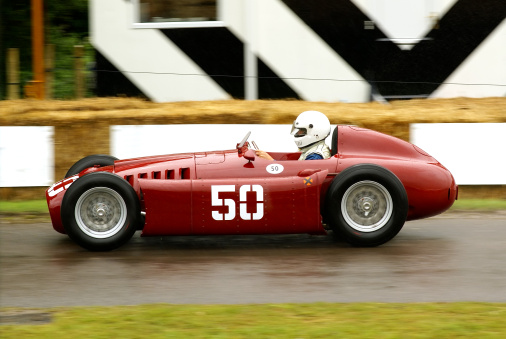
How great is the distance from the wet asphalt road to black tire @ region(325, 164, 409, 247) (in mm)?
155

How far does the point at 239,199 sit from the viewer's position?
22.6 ft

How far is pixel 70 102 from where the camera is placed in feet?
35.6

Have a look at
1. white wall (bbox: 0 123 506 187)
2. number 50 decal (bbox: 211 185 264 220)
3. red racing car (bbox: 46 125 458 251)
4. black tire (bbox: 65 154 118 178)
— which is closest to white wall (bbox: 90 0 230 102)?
white wall (bbox: 0 123 506 187)

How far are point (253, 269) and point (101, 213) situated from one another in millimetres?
1513

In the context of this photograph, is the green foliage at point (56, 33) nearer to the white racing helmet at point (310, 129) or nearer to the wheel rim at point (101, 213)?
the wheel rim at point (101, 213)

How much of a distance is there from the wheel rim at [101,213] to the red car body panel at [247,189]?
229 mm

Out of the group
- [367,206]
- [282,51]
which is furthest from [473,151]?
[282,51]

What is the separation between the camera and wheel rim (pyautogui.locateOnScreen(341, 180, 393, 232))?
7016mm

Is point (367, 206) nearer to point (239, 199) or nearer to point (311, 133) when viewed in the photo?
point (311, 133)

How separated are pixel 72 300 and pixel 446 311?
244 centimetres

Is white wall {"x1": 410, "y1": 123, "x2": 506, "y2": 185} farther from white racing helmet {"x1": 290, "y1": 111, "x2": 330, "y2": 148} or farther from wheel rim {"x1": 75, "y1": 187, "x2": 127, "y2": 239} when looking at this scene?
wheel rim {"x1": 75, "y1": 187, "x2": 127, "y2": 239}

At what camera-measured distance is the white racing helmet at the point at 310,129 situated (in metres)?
7.59

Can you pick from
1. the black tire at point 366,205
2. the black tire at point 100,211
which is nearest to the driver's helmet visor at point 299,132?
the black tire at point 366,205

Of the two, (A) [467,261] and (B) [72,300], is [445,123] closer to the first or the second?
(A) [467,261]
